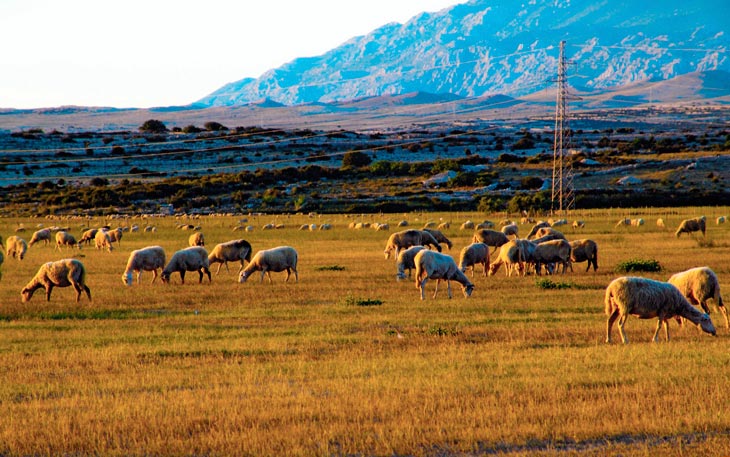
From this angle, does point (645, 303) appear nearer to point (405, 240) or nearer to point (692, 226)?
point (405, 240)

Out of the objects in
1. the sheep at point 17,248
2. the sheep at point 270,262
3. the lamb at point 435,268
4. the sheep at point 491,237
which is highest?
the lamb at point 435,268

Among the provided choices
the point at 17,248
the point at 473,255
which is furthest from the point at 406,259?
the point at 17,248

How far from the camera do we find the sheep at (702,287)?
57.8 feet

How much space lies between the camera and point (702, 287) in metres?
17.7

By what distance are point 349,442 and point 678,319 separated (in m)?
10.0

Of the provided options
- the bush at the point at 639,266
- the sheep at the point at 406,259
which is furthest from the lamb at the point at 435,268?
the bush at the point at 639,266

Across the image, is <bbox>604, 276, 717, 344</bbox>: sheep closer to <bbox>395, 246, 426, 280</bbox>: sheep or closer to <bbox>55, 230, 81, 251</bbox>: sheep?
<bbox>395, 246, 426, 280</bbox>: sheep

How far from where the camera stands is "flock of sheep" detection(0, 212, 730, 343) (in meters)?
15.8

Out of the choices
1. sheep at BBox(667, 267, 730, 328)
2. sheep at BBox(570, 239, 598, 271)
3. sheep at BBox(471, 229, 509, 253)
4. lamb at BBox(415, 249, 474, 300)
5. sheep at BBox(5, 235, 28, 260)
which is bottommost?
sheep at BBox(5, 235, 28, 260)

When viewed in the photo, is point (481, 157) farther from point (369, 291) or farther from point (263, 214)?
point (369, 291)

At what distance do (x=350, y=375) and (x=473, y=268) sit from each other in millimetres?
16947

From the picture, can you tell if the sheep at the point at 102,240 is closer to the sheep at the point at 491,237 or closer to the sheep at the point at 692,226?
the sheep at the point at 491,237

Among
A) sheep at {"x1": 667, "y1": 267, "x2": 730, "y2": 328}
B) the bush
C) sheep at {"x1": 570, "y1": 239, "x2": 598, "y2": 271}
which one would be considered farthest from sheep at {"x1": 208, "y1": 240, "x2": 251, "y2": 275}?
sheep at {"x1": 667, "y1": 267, "x2": 730, "y2": 328}

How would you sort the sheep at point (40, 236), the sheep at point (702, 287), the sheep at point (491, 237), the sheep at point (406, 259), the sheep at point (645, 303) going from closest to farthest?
1. the sheep at point (645, 303)
2. the sheep at point (702, 287)
3. the sheep at point (406, 259)
4. the sheep at point (491, 237)
5. the sheep at point (40, 236)
